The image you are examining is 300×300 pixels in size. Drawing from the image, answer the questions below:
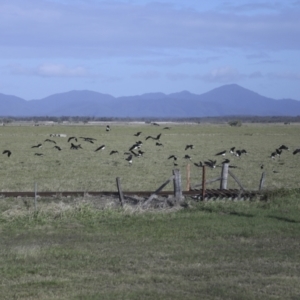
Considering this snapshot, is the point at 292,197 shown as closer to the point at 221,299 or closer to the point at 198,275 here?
the point at 198,275

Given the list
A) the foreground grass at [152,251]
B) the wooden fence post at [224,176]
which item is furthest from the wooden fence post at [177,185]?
the wooden fence post at [224,176]

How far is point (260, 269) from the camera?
1077 centimetres

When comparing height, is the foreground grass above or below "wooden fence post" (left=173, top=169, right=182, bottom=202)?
below

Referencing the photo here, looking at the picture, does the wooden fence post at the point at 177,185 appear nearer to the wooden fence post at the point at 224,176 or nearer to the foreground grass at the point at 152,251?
the foreground grass at the point at 152,251

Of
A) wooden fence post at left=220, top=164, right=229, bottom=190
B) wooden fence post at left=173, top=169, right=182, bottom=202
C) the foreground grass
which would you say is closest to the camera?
the foreground grass

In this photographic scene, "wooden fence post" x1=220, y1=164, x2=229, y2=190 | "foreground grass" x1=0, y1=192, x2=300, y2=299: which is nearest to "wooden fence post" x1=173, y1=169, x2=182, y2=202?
"foreground grass" x1=0, y1=192, x2=300, y2=299

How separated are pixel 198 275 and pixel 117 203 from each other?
27.2ft

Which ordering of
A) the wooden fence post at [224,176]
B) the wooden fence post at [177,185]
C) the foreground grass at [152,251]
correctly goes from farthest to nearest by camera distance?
the wooden fence post at [224,176] < the wooden fence post at [177,185] < the foreground grass at [152,251]

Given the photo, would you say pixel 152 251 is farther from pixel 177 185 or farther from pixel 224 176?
pixel 224 176

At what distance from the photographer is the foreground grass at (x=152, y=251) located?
372 inches

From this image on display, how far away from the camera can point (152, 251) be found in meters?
12.4

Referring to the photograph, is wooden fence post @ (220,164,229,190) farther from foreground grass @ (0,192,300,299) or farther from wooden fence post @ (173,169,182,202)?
wooden fence post @ (173,169,182,202)

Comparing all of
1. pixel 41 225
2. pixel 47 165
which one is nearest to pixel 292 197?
pixel 41 225

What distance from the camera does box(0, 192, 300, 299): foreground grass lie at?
9453mm
